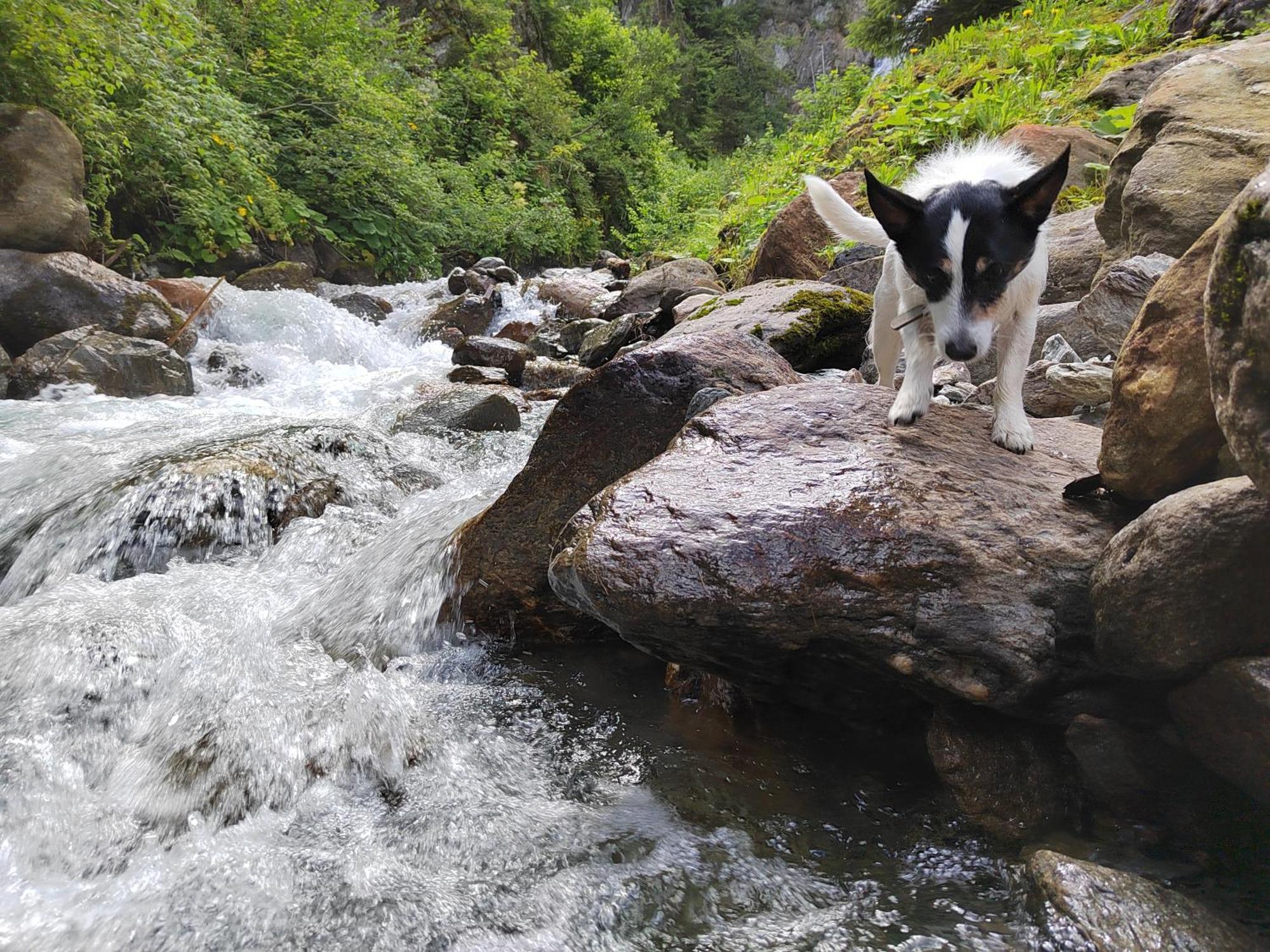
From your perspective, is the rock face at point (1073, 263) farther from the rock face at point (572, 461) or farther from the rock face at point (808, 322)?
the rock face at point (572, 461)

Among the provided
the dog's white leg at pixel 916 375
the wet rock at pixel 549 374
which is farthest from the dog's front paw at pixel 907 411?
the wet rock at pixel 549 374

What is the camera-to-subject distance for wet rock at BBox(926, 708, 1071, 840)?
210 centimetres

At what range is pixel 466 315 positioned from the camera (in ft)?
42.2

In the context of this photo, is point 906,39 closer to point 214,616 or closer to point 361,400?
point 361,400

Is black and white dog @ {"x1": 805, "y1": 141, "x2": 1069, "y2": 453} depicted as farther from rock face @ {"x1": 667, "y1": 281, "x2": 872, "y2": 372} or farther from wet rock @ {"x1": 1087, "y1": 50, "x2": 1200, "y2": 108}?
wet rock @ {"x1": 1087, "y1": 50, "x2": 1200, "y2": 108}

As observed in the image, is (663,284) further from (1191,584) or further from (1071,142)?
(1191,584)

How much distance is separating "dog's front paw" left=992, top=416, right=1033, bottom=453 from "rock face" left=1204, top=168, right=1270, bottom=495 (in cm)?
136

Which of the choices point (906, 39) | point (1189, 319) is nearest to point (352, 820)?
point (1189, 319)

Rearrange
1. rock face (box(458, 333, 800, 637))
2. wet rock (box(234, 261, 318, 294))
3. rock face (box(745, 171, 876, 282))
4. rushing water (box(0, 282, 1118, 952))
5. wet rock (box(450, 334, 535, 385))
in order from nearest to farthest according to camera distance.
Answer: rushing water (box(0, 282, 1118, 952)) < rock face (box(458, 333, 800, 637)) < rock face (box(745, 171, 876, 282)) < wet rock (box(450, 334, 535, 385)) < wet rock (box(234, 261, 318, 294))

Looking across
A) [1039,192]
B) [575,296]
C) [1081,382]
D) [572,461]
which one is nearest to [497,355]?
[575,296]

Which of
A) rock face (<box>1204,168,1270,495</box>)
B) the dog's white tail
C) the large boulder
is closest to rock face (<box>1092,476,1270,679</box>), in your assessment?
rock face (<box>1204,168,1270,495</box>)

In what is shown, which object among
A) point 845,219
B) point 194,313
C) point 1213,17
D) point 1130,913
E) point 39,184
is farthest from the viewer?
point 194,313

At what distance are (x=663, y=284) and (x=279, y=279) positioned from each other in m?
6.60

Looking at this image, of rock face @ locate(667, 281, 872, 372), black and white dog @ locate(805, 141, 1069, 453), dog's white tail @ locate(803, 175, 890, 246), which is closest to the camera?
black and white dog @ locate(805, 141, 1069, 453)
